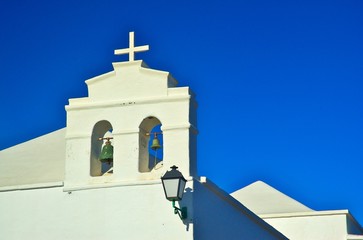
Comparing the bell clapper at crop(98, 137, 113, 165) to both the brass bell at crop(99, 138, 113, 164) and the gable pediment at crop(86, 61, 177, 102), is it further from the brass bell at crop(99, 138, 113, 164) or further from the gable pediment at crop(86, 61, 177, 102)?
the gable pediment at crop(86, 61, 177, 102)

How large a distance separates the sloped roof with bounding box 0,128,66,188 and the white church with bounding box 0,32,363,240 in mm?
448

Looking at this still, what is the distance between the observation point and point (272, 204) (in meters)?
18.2

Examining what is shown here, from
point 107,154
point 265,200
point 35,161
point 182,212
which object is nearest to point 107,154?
point 107,154

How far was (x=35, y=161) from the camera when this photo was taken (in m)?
13.0

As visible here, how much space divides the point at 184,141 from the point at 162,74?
119cm

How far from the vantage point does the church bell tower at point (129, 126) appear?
34.9ft

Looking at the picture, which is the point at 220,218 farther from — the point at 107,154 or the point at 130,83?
the point at 130,83

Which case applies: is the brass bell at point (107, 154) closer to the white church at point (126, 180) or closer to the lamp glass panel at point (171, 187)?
the white church at point (126, 180)

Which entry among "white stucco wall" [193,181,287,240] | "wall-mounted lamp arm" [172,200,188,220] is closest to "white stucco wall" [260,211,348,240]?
"white stucco wall" [193,181,287,240]

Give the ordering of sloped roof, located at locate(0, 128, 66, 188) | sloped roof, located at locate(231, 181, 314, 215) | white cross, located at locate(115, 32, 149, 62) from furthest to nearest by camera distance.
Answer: sloped roof, located at locate(231, 181, 314, 215)
sloped roof, located at locate(0, 128, 66, 188)
white cross, located at locate(115, 32, 149, 62)

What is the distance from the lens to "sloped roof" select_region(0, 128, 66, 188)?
481 inches

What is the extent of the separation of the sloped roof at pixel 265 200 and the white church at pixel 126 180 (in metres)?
6.26

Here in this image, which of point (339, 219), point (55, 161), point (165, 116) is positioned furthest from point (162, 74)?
point (339, 219)

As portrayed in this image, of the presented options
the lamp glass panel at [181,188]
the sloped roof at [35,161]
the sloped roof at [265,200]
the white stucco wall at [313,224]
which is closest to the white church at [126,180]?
the lamp glass panel at [181,188]
